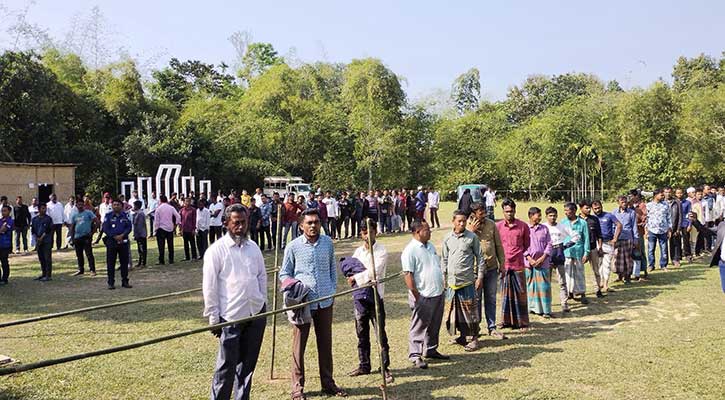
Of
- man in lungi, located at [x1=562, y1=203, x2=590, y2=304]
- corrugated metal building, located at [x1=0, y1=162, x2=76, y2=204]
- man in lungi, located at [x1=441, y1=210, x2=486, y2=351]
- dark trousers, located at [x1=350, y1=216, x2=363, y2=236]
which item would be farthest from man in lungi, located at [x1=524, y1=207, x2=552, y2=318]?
corrugated metal building, located at [x1=0, y1=162, x2=76, y2=204]

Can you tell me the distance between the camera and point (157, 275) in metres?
13.1

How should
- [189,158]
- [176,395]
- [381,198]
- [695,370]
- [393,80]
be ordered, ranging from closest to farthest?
[176,395] < [695,370] < [381,198] < [189,158] < [393,80]

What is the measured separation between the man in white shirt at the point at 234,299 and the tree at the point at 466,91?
52.3 m

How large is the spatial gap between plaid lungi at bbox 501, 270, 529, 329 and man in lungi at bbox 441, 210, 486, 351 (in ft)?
3.13

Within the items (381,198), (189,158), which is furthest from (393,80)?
(381,198)

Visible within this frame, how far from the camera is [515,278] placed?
310 inches

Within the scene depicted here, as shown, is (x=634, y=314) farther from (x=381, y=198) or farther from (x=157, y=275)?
(x=381, y=198)

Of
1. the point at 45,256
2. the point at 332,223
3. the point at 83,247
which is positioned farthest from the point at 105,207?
the point at 332,223

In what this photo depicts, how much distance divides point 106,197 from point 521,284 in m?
12.6

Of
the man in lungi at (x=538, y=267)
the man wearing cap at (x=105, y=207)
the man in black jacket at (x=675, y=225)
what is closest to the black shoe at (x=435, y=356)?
the man in lungi at (x=538, y=267)

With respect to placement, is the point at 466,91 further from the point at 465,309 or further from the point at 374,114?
the point at 465,309

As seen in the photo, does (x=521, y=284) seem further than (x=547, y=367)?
Yes

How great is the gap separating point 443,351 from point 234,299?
3226mm

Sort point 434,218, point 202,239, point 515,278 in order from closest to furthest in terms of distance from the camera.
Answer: point 515,278 < point 202,239 < point 434,218
